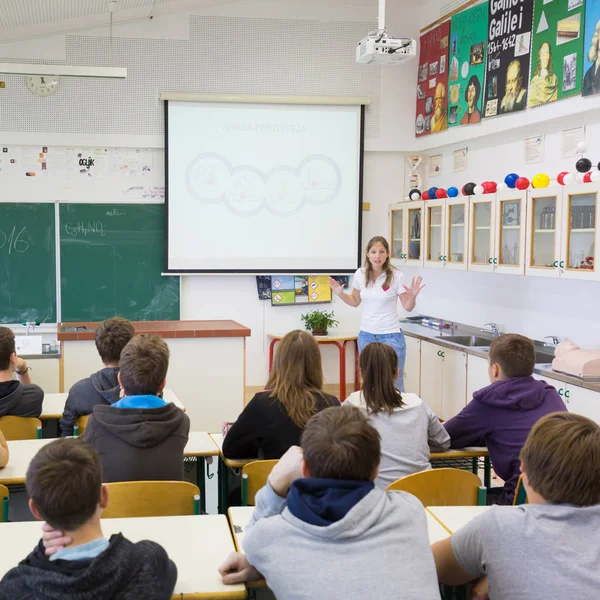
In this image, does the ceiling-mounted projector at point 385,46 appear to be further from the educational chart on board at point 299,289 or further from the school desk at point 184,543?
the school desk at point 184,543

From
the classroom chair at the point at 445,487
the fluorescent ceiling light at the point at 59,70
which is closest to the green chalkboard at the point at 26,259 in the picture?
the fluorescent ceiling light at the point at 59,70

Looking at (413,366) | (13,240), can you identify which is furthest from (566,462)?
(13,240)

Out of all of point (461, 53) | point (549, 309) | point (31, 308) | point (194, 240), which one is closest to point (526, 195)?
point (549, 309)

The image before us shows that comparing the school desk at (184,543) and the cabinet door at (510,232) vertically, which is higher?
the cabinet door at (510,232)

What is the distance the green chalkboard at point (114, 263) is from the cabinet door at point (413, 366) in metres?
2.23

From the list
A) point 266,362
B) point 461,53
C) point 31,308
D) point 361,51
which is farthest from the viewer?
point 266,362

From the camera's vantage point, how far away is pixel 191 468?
3.65 metres

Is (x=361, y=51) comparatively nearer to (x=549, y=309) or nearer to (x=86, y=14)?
(x=549, y=309)

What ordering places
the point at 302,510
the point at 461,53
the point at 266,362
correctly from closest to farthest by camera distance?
1. the point at 302,510
2. the point at 461,53
3. the point at 266,362

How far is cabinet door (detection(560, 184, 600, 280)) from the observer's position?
4.51m

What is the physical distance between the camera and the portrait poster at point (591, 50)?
4.78m

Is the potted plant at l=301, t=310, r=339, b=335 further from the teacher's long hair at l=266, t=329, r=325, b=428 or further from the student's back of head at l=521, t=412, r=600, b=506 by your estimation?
the student's back of head at l=521, t=412, r=600, b=506

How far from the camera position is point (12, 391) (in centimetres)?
A: 351

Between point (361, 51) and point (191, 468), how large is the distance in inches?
112
